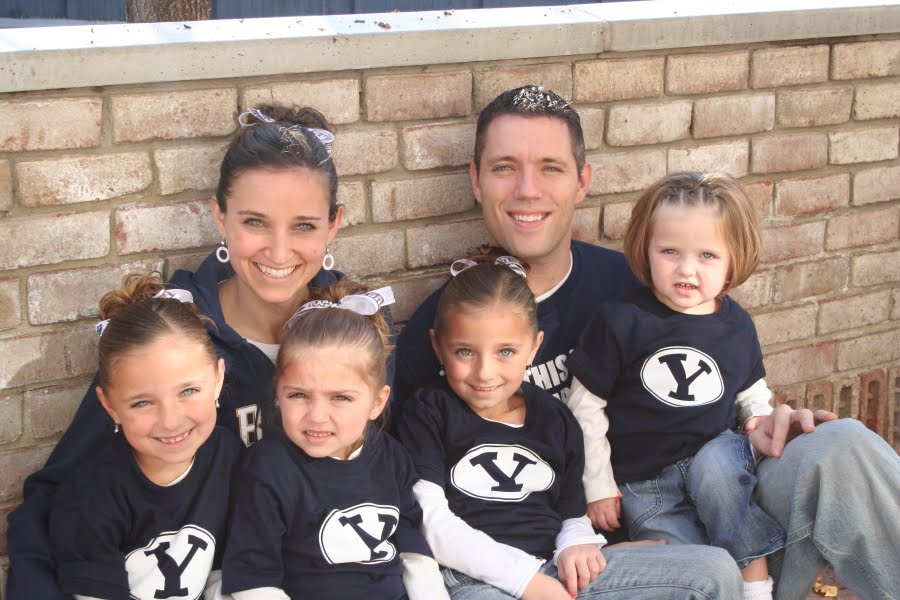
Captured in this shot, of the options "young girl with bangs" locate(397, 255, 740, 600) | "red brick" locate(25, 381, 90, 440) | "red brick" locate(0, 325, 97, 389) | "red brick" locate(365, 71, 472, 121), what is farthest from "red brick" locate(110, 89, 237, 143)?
"young girl with bangs" locate(397, 255, 740, 600)

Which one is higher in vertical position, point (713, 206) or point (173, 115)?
point (173, 115)

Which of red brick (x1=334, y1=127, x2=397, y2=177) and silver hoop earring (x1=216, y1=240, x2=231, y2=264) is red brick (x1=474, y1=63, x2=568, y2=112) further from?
silver hoop earring (x1=216, y1=240, x2=231, y2=264)

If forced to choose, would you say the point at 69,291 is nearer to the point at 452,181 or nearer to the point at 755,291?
the point at 452,181

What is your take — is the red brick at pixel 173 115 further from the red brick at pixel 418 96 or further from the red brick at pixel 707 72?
the red brick at pixel 707 72

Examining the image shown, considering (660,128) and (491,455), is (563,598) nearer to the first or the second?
(491,455)

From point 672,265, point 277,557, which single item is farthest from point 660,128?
point 277,557

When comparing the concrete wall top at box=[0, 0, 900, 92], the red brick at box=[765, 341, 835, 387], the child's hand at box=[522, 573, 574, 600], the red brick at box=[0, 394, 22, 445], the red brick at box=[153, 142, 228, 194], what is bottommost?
the child's hand at box=[522, 573, 574, 600]

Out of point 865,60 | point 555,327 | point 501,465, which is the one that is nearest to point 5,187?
point 501,465

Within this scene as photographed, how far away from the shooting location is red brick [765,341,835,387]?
3996mm

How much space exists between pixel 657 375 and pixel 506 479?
0.52 meters

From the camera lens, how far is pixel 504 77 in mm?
3355

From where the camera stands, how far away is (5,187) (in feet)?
8.81

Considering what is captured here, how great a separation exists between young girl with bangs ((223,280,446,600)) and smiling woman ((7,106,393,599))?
0.19 meters

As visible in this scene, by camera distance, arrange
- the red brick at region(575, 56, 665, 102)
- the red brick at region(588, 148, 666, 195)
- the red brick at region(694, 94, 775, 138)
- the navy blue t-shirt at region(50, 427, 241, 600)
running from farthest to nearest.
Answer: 1. the red brick at region(694, 94, 775, 138)
2. the red brick at region(588, 148, 666, 195)
3. the red brick at region(575, 56, 665, 102)
4. the navy blue t-shirt at region(50, 427, 241, 600)
